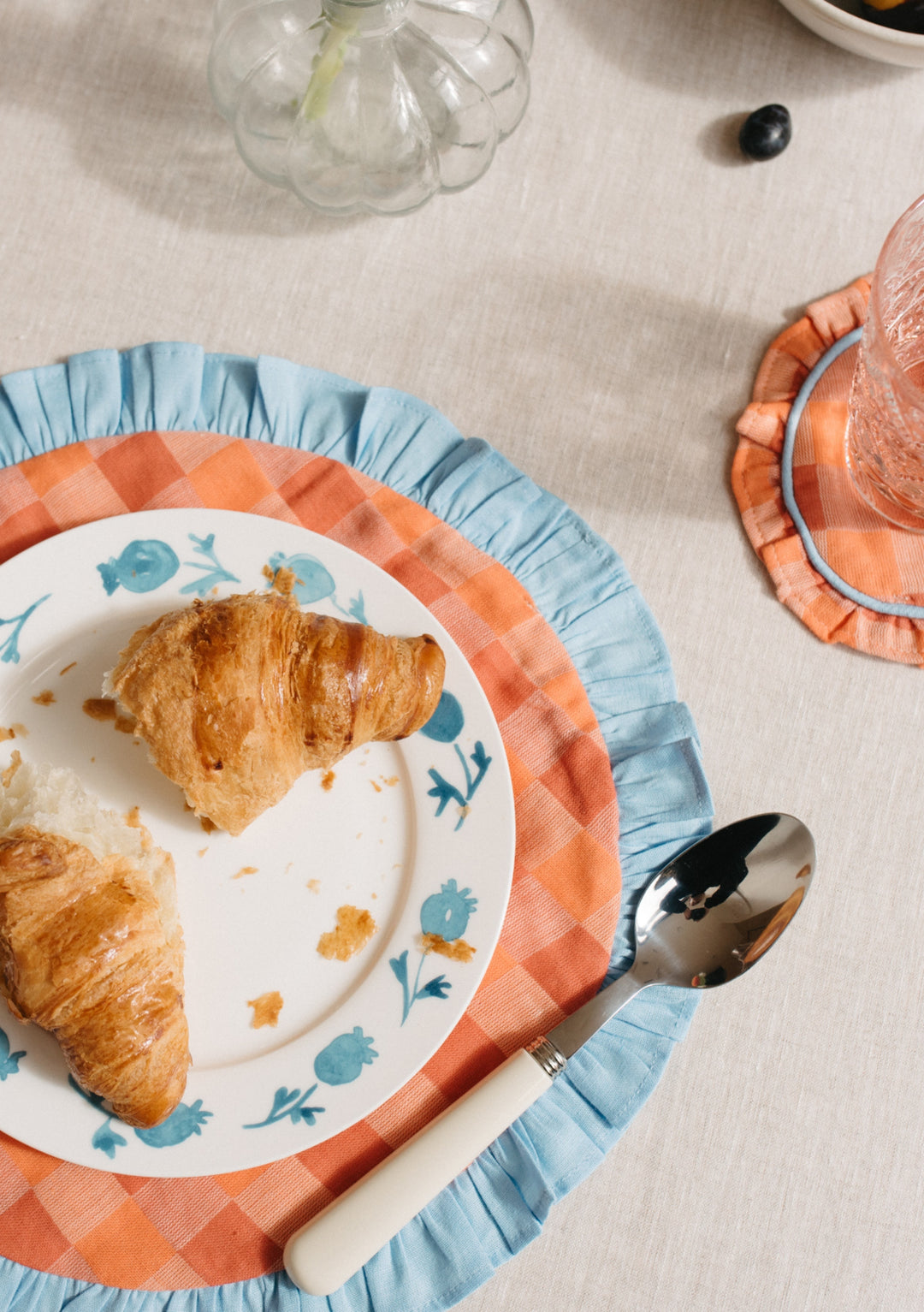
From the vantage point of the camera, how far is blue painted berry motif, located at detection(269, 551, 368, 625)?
3.77ft

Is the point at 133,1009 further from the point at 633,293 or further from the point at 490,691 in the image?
the point at 633,293

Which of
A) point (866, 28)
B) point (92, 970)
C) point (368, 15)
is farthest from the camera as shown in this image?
point (866, 28)

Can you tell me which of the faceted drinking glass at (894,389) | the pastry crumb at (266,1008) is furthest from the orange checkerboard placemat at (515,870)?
the faceted drinking glass at (894,389)

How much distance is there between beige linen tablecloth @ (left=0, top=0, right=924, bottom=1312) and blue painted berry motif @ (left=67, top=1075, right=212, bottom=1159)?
430 mm

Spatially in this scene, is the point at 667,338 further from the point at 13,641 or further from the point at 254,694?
the point at 13,641

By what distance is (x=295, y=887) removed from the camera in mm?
1112

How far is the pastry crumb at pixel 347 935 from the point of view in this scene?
1.09 m

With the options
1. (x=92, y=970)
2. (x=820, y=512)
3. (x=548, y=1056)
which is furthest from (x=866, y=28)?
(x=92, y=970)

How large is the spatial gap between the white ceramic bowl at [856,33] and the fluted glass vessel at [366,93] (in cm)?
37

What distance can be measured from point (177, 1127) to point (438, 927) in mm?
341

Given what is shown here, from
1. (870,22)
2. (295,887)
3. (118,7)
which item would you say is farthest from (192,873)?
(870,22)

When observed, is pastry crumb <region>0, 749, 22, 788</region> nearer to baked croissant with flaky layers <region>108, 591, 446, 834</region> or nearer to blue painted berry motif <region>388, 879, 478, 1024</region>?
baked croissant with flaky layers <region>108, 591, 446, 834</region>

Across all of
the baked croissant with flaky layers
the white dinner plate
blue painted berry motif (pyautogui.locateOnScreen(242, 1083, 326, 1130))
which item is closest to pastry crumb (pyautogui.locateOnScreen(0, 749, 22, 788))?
the white dinner plate

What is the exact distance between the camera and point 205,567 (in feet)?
3.78
